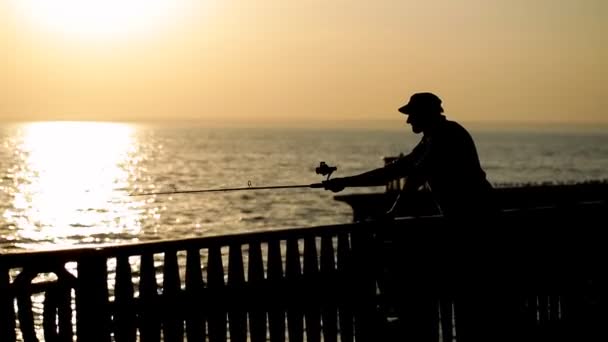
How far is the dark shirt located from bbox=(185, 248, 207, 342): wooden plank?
1.73m

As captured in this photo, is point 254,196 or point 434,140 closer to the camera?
point 434,140

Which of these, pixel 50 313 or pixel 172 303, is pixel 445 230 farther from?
pixel 50 313

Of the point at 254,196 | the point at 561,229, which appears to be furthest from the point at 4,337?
the point at 254,196

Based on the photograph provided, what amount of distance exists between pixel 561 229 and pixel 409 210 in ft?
39.6

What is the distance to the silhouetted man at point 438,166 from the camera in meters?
8.03

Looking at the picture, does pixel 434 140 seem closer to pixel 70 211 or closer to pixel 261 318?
pixel 261 318

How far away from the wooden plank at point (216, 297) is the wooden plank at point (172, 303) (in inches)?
10.5

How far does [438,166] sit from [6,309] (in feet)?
10.7

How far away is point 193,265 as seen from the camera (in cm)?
751

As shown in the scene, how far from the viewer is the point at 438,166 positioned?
26.4ft

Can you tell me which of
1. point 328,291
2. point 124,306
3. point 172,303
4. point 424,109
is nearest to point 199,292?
point 172,303

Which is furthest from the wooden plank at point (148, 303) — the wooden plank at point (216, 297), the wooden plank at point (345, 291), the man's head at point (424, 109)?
the man's head at point (424, 109)

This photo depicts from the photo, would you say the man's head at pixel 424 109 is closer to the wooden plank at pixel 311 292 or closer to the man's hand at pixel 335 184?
the man's hand at pixel 335 184

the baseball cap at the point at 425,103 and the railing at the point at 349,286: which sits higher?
the baseball cap at the point at 425,103
